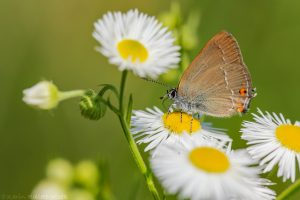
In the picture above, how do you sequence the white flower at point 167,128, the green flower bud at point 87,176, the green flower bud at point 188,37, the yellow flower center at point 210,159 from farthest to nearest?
1. the green flower bud at point 188,37
2. the white flower at point 167,128
3. the green flower bud at point 87,176
4. the yellow flower center at point 210,159

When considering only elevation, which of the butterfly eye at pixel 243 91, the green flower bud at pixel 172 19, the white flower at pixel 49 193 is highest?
→ the green flower bud at pixel 172 19

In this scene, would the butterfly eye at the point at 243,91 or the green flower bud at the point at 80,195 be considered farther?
the butterfly eye at the point at 243,91

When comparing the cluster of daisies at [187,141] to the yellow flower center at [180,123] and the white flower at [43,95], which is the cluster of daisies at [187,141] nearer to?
the yellow flower center at [180,123]

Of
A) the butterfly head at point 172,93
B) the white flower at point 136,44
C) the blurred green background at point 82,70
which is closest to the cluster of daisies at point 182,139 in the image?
the white flower at point 136,44

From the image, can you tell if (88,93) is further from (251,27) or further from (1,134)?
(251,27)

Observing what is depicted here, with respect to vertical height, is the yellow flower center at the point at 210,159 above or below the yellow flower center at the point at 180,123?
below

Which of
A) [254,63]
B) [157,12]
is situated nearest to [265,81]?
[254,63]

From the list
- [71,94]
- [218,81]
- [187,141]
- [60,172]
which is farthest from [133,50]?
[218,81]
